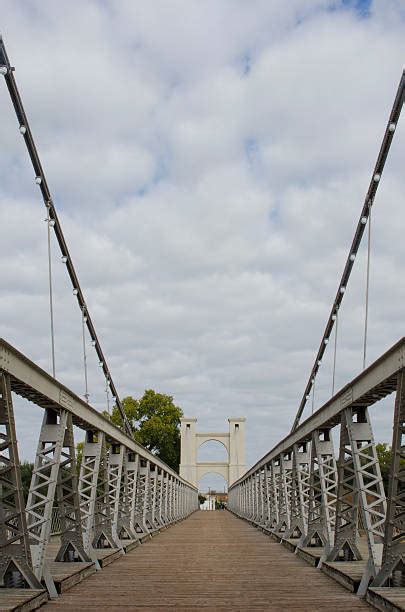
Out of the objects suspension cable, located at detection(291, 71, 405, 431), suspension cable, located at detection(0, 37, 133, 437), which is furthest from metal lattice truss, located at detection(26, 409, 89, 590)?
suspension cable, located at detection(291, 71, 405, 431)

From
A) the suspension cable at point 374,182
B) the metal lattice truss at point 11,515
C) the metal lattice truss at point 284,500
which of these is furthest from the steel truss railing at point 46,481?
the suspension cable at point 374,182

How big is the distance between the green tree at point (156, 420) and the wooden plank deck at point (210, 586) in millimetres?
56340

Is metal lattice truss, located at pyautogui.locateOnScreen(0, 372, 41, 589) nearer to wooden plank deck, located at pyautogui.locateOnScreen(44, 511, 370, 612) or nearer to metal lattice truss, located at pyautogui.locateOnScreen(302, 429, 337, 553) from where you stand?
wooden plank deck, located at pyautogui.locateOnScreen(44, 511, 370, 612)

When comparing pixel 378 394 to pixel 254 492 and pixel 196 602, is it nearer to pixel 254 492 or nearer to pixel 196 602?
pixel 196 602

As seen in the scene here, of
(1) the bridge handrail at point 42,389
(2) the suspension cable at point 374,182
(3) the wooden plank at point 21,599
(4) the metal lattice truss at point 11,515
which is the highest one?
(2) the suspension cable at point 374,182

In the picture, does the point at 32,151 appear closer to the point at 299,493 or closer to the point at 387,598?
the point at 299,493

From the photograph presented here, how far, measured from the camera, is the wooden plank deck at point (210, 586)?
29.9 ft

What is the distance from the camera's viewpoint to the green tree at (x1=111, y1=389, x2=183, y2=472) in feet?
238

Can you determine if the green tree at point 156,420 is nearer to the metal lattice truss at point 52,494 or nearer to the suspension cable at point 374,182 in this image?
the suspension cable at point 374,182

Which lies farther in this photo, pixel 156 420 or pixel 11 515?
pixel 156 420

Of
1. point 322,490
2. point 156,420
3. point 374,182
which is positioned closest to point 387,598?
point 322,490

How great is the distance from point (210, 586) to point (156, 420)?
62.9 meters

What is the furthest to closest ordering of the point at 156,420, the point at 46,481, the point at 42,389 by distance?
the point at 156,420, the point at 46,481, the point at 42,389

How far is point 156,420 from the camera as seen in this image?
240ft
